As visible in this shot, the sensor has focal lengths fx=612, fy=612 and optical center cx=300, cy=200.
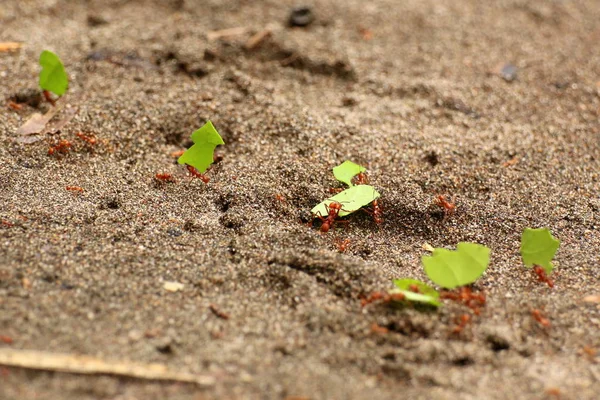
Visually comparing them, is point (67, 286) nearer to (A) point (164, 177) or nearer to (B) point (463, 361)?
(A) point (164, 177)

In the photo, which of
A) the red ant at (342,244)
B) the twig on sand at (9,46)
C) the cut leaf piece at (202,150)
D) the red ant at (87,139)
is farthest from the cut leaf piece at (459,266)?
the twig on sand at (9,46)

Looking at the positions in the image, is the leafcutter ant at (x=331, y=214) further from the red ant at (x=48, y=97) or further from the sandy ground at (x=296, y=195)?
the red ant at (x=48, y=97)

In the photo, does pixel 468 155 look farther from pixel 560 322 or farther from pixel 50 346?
pixel 50 346

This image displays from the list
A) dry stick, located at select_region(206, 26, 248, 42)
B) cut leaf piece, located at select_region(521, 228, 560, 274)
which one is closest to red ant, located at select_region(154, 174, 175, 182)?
dry stick, located at select_region(206, 26, 248, 42)

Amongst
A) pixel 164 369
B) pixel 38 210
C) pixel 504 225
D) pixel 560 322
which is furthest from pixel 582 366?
pixel 38 210

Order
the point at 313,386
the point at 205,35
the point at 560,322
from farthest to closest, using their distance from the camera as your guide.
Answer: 1. the point at 205,35
2. the point at 560,322
3. the point at 313,386

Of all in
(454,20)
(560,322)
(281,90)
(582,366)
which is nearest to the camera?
(582,366)

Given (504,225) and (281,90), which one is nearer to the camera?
(504,225)
